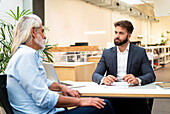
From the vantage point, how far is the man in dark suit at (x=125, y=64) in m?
2.69

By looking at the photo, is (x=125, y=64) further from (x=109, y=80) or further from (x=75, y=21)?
(x=75, y=21)

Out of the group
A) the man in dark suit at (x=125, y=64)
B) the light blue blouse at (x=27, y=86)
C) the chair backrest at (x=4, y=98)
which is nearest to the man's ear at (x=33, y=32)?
the light blue blouse at (x=27, y=86)

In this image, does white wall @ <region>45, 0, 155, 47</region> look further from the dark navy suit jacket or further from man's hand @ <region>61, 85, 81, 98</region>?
man's hand @ <region>61, 85, 81, 98</region>

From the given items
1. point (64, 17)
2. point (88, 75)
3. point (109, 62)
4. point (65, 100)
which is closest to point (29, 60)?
point (65, 100)

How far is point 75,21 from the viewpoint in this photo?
1284 centimetres

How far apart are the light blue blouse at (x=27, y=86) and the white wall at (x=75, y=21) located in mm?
8316

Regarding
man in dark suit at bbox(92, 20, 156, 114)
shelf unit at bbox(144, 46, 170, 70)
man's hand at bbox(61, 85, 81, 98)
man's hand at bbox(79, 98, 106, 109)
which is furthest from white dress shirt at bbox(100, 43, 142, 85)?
shelf unit at bbox(144, 46, 170, 70)

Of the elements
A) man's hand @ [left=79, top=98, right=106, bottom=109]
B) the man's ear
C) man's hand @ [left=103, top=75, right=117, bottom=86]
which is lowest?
man's hand @ [left=79, top=98, right=106, bottom=109]

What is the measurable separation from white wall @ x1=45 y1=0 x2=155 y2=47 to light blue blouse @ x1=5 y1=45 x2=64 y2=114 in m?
8.32

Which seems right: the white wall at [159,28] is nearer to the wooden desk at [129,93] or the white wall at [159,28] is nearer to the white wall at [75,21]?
the white wall at [75,21]

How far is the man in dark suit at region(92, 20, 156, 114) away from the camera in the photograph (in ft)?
8.81

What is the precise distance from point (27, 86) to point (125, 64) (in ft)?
4.86

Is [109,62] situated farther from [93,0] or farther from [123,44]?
[93,0]

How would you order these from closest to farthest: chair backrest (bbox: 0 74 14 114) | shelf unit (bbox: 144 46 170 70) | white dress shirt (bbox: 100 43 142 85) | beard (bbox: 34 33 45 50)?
chair backrest (bbox: 0 74 14 114) → beard (bbox: 34 33 45 50) → white dress shirt (bbox: 100 43 142 85) → shelf unit (bbox: 144 46 170 70)
